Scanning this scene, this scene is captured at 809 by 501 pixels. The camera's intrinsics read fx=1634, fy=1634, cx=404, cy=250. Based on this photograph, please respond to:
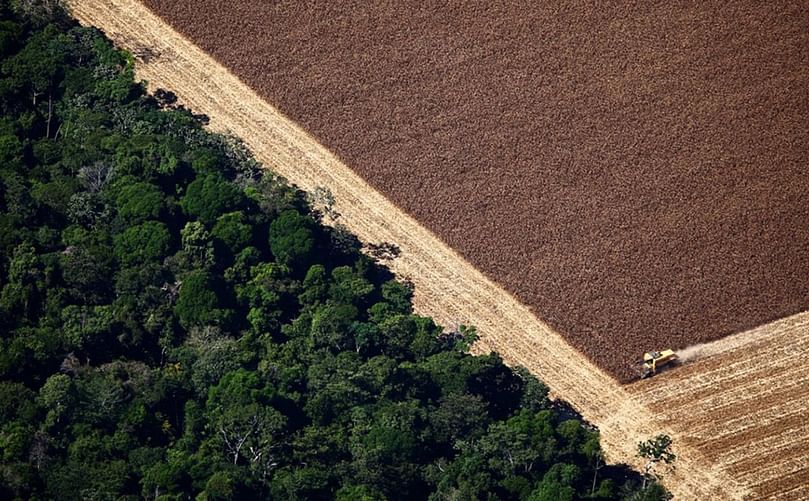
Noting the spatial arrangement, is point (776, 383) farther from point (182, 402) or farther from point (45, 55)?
point (45, 55)

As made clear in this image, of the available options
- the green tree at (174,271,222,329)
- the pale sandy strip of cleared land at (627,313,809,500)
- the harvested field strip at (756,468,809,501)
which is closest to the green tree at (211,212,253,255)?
the green tree at (174,271,222,329)

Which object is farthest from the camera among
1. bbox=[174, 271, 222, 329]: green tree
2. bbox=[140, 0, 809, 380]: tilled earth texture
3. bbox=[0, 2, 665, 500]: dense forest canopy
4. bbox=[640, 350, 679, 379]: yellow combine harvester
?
bbox=[140, 0, 809, 380]: tilled earth texture

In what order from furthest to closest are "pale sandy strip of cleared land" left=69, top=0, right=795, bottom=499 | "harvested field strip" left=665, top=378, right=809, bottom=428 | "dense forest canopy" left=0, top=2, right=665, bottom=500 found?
"harvested field strip" left=665, top=378, right=809, bottom=428 < "pale sandy strip of cleared land" left=69, top=0, right=795, bottom=499 < "dense forest canopy" left=0, top=2, right=665, bottom=500

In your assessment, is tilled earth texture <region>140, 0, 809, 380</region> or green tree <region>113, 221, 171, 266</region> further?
tilled earth texture <region>140, 0, 809, 380</region>

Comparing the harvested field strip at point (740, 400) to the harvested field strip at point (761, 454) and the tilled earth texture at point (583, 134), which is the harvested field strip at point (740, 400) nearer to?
the harvested field strip at point (761, 454)

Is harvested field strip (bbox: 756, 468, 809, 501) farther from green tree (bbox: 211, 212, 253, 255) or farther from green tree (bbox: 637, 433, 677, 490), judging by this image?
green tree (bbox: 211, 212, 253, 255)

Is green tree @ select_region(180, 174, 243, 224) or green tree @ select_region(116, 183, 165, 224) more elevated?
green tree @ select_region(180, 174, 243, 224)

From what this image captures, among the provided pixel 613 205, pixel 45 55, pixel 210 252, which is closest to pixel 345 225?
pixel 210 252
